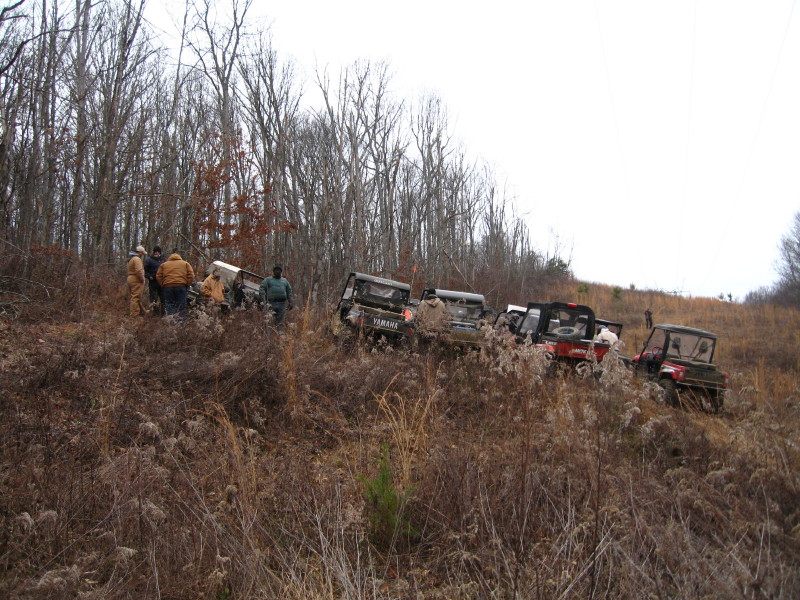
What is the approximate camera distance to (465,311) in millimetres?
14055

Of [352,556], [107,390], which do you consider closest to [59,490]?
[352,556]

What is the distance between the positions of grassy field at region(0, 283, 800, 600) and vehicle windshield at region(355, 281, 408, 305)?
6.70m

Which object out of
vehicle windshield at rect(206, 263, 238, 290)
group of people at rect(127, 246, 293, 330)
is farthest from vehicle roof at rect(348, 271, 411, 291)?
vehicle windshield at rect(206, 263, 238, 290)

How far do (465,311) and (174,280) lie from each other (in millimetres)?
6817

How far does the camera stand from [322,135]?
29203mm

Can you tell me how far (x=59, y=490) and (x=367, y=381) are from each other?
410 centimetres

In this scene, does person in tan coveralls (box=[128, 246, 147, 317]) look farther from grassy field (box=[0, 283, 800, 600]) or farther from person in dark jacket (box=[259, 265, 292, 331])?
grassy field (box=[0, 283, 800, 600])

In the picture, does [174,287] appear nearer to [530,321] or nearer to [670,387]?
[530,321]

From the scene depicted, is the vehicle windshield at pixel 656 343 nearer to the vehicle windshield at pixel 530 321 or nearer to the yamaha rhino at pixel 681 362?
the yamaha rhino at pixel 681 362

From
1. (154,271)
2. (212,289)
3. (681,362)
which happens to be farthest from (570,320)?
(154,271)

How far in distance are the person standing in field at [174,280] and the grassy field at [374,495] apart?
173 inches

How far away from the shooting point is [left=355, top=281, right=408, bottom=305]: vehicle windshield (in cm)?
1336

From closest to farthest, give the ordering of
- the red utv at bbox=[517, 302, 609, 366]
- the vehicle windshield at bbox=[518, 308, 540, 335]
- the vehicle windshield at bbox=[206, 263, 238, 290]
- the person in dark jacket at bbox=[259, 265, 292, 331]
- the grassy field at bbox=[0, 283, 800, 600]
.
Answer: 1. the grassy field at bbox=[0, 283, 800, 600]
2. the red utv at bbox=[517, 302, 609, 366]
3. the person in dark jacket at bbox=[259, 265, 292, 331]
4. the vehicle windshield at bbox=[518, 308, 540, 335]
5. the vehicle windshield at bbox=[206, 263, 238, 290]

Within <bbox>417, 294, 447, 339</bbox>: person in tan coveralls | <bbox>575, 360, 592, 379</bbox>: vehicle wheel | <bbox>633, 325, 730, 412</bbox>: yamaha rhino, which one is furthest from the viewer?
<bbox>633, 325, 730, 412</bbox>: yamaha rhino
